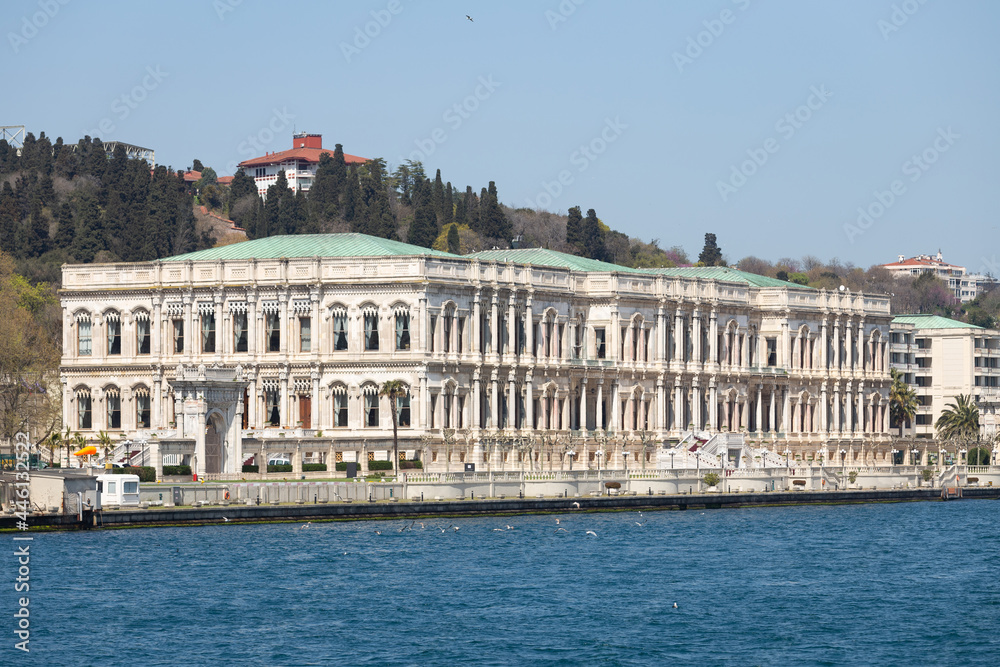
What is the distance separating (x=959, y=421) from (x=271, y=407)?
69.8m

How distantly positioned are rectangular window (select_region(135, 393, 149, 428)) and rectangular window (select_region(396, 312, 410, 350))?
16.8m

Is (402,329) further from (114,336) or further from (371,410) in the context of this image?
(114,336)

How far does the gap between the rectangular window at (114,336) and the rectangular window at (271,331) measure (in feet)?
34.0

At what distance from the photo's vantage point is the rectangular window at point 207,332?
382 ft

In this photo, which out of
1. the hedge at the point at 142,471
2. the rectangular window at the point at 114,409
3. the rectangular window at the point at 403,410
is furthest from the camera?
Answer: the rectangular window at the point at 114,409

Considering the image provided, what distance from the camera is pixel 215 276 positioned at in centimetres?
11606

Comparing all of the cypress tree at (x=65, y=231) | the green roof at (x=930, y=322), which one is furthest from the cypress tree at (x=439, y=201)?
the green roof at (x=930, y=322)

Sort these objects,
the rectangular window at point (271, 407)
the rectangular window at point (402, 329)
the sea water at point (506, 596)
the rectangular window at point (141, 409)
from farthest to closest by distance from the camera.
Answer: the rectangular window at point (141, 409)
the rectangular window at point (271, 407)
the rectangular window at point (402, 329)
the sea water at point (506, 596)

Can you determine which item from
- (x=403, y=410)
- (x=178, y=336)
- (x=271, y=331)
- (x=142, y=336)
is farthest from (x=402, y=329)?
(x=142, y=336)

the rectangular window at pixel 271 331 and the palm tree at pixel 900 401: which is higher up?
the rectangular window at pixel 271 331

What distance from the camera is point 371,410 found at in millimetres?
112062

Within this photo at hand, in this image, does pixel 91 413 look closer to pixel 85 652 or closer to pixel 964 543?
pixel 964 543

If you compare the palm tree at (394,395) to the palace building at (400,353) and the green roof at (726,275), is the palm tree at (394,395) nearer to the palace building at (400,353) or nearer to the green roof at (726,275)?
the palace building at (400,353)

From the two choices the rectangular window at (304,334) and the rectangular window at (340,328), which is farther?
the rectangular window at (304,334)
